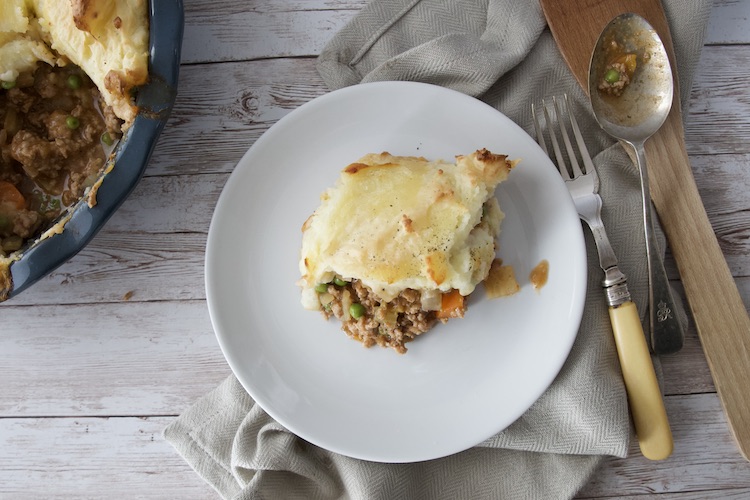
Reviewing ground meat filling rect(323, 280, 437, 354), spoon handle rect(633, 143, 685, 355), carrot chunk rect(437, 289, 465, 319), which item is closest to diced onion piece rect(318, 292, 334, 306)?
ground meat filling rect(323, 280, 437, 354)

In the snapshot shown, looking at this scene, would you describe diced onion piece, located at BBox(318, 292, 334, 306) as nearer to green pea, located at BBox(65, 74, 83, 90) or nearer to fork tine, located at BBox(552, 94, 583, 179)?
fork tine, located at BBox(552, 94, 583, 179)

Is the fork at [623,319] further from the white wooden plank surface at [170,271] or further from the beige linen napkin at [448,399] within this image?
the white wooden plank surface at [170,271]

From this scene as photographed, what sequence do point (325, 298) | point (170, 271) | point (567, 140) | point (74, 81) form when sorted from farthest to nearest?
point (170, 271) → point (567, 140) → point (325, 298) → point (74, 81)

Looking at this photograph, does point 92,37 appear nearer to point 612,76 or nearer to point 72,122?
point 72,122

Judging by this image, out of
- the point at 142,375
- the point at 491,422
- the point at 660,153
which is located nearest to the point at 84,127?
the point at 142,375

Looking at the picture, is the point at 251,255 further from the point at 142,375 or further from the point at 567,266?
the point at 567,266

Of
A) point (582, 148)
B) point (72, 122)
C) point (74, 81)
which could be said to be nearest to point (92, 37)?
point (74, 81)
